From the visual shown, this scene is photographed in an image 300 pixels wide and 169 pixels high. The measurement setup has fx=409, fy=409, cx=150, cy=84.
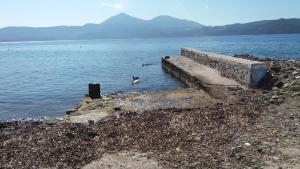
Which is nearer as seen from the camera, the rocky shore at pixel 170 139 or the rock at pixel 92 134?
the rocky shore at pixel 170 139

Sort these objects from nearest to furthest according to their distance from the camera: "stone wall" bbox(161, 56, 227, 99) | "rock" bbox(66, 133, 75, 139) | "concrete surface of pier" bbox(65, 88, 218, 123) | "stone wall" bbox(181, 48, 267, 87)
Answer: "rock" bbox(66, 133, 75, 139)
"concrete surface of pier" bbox(65, 88, 218, 123)
"stone wall" bbox(161, 56, 227, 99)
"stone wall" bbox(181, 48, 267, 87)

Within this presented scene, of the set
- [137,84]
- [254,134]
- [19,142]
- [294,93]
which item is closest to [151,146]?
[254,134]

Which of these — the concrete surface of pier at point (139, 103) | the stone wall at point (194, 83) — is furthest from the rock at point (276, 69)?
the concrete surface of pier at point (139, 103)

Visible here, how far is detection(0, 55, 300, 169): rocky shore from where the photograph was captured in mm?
9984

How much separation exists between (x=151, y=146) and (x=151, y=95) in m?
9.43

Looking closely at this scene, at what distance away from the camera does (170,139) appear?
1167cm

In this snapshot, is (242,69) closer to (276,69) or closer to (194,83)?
(276,69)

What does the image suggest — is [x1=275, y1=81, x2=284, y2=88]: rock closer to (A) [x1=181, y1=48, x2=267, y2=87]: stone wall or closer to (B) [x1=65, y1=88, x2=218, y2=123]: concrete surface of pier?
(A) [x1=181, y1=48, x2=267, y2=87]: stone wall

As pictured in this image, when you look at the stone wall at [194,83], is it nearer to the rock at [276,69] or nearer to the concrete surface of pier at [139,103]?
the concrete surface of pier at [139,103]

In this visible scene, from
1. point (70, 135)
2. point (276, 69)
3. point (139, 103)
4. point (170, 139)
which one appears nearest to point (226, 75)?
point (276, 69)

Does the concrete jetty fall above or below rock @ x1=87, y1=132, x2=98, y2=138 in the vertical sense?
above

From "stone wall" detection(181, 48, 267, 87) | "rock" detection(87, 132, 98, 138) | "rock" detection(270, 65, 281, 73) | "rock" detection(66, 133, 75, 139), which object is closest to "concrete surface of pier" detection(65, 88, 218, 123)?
"rock" detection(87, 132, 98, 138)

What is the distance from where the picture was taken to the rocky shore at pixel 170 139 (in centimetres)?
998

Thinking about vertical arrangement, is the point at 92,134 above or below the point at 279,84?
below
